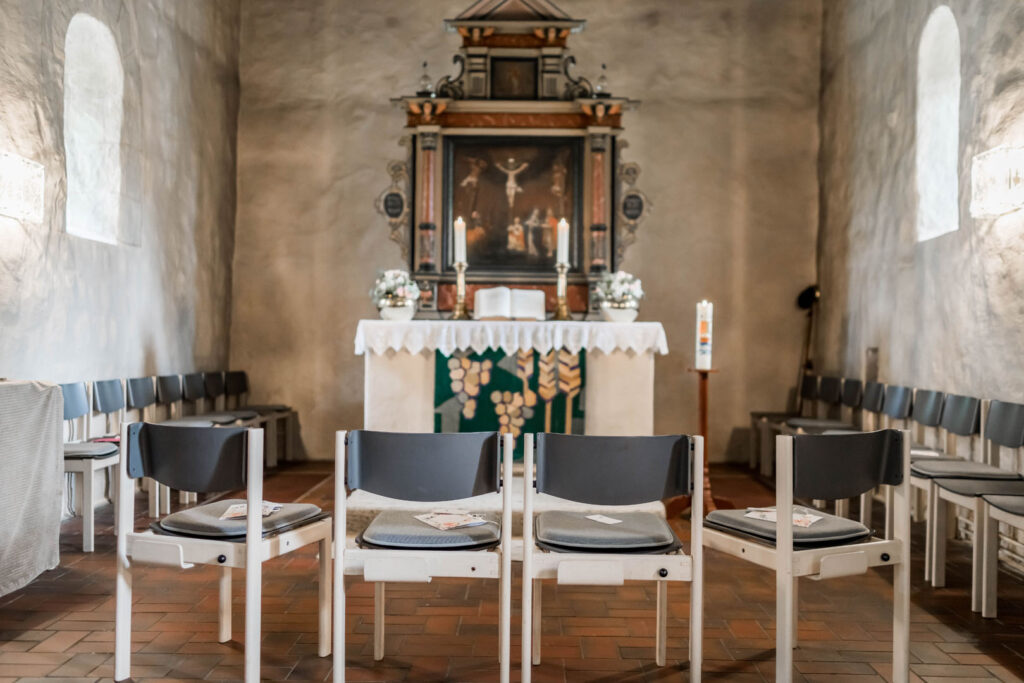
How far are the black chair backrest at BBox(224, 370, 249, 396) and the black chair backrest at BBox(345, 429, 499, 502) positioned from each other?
5173 mm

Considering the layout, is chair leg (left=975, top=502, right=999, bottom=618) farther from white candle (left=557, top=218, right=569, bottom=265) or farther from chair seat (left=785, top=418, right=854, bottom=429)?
white candle (left=557, top=218, right=569, bottom=265)

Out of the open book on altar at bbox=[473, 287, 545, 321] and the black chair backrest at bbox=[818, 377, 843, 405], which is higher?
the open book on altar at bbox=[473, 287, 545, 321]

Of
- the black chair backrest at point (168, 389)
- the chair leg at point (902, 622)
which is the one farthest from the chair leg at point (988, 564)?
the black chair backrest at point (168, 389)

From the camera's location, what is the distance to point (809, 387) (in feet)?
23.9

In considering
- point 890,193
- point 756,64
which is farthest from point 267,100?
point 890,193

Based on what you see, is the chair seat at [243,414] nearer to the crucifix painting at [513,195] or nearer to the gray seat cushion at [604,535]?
the crucifix painting at [513,195]

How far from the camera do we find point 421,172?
24.2 ft

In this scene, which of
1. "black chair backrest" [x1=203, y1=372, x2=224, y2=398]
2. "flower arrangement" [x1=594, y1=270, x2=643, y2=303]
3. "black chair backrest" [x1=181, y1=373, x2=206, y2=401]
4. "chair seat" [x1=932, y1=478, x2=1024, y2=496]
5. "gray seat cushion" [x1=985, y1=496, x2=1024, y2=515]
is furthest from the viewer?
"black chair backrest" [x1=203, y1=372, x2=224, y2=398]

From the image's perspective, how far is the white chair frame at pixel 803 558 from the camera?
7.85 ft

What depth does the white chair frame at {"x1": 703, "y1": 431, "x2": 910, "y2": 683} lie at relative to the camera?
2393 mm

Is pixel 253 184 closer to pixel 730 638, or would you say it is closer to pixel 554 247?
pixel 554 247

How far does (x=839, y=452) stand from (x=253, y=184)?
6748 millimetres

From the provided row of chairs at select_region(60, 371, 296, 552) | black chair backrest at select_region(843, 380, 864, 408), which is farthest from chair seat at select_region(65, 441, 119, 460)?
black chair backrest at select_region(843, 380, 864, 408)

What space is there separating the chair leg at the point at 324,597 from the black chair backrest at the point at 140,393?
3397 millimetres
